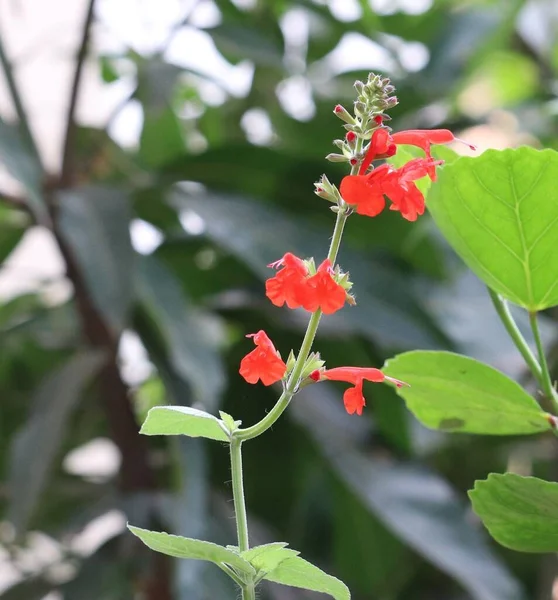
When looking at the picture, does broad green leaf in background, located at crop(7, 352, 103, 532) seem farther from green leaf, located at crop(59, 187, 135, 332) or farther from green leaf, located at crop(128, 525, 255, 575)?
green leaf, located at crop(128, 525, 255, 575)

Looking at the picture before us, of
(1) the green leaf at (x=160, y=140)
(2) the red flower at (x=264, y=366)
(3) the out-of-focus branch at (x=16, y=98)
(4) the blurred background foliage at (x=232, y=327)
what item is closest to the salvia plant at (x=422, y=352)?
(2) the red flower at (x=264, y=366)

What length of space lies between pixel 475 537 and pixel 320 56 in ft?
1.93

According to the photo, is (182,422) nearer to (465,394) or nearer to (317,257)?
(465,394)

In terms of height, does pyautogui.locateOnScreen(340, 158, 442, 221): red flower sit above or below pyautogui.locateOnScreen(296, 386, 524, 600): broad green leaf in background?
above

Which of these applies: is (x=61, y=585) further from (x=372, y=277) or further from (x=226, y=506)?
(x=372, y=277)

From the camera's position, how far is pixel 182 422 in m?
0.16

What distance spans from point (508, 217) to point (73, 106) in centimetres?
56

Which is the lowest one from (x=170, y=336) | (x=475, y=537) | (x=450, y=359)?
(x=475, y=537)

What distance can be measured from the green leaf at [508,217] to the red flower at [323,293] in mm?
70

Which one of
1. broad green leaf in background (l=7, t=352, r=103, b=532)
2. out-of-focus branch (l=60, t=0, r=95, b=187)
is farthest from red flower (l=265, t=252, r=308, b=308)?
out-of-focus branch (l=60, t=0, r=95, b=187)

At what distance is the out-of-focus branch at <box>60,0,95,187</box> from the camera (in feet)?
2.23

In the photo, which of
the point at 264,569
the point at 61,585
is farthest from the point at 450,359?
the point at 61,585

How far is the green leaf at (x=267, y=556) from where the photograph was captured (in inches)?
5.8

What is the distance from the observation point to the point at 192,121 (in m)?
1.02
